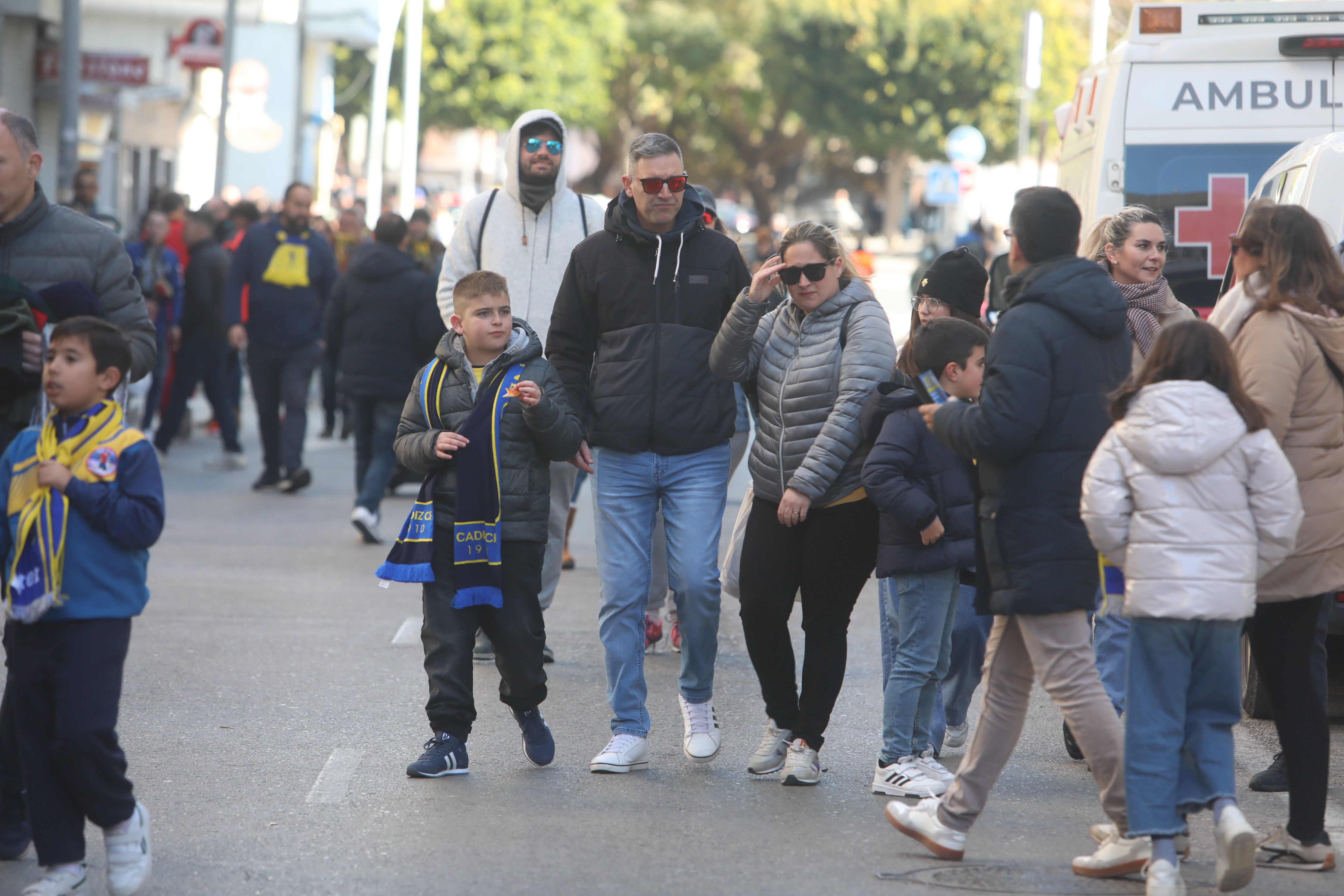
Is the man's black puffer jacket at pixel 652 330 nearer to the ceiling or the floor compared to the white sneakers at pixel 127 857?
nearer to the ceiling

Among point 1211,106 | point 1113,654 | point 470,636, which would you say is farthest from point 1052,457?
point 1211,106

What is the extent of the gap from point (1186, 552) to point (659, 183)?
2200 mm

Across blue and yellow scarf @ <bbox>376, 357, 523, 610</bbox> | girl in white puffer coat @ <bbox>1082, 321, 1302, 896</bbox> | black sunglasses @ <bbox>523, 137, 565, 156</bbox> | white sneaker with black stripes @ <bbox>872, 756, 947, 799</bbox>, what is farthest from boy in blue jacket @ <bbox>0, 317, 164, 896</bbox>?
black sunglasses @ <bbox>523, 137, 565, 156</bbox>

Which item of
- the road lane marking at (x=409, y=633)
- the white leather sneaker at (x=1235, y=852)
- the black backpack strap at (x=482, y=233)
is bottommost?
the road lane marking at (x=409, y=633)

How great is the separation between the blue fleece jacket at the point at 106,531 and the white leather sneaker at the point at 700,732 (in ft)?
6.73

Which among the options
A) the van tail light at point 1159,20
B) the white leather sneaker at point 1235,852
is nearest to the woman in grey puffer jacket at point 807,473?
the white leather sneaker at point 1235,852

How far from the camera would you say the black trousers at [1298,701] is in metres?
4.70

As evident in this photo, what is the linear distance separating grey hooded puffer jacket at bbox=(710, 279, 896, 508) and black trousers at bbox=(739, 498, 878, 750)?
0.09m

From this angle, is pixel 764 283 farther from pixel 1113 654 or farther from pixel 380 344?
pixel 380 344

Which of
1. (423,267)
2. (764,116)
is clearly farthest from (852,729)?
(764,116)

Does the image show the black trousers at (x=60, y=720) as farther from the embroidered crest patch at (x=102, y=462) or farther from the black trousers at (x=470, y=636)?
the black trousers at (x=470, y=636)

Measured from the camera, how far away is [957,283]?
5699mm

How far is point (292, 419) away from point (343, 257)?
4661 mm

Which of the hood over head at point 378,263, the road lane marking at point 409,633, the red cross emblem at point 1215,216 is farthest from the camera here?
the hood over head at point 378,263
